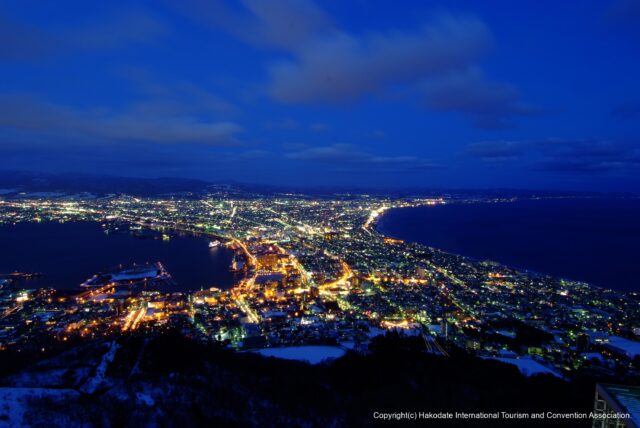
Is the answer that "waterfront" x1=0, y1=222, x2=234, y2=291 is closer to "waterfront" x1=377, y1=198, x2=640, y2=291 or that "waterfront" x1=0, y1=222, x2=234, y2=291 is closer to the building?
the building

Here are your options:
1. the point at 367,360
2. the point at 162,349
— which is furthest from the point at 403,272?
the point at 162,349

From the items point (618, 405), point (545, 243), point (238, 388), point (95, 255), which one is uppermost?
point (618, 405)

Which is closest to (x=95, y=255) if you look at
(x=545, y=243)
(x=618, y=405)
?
(x=618, y=405)

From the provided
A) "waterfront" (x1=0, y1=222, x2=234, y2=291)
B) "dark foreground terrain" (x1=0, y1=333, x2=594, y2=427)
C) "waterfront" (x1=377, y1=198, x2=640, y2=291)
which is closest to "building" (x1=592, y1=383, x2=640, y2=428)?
"dark foreground terrain" (x1=0, y1=333, x2=594, y2=427)

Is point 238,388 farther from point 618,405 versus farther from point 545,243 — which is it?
point 545,243

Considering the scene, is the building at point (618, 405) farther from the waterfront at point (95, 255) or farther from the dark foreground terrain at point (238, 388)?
the waterfront at point (95, 255)
